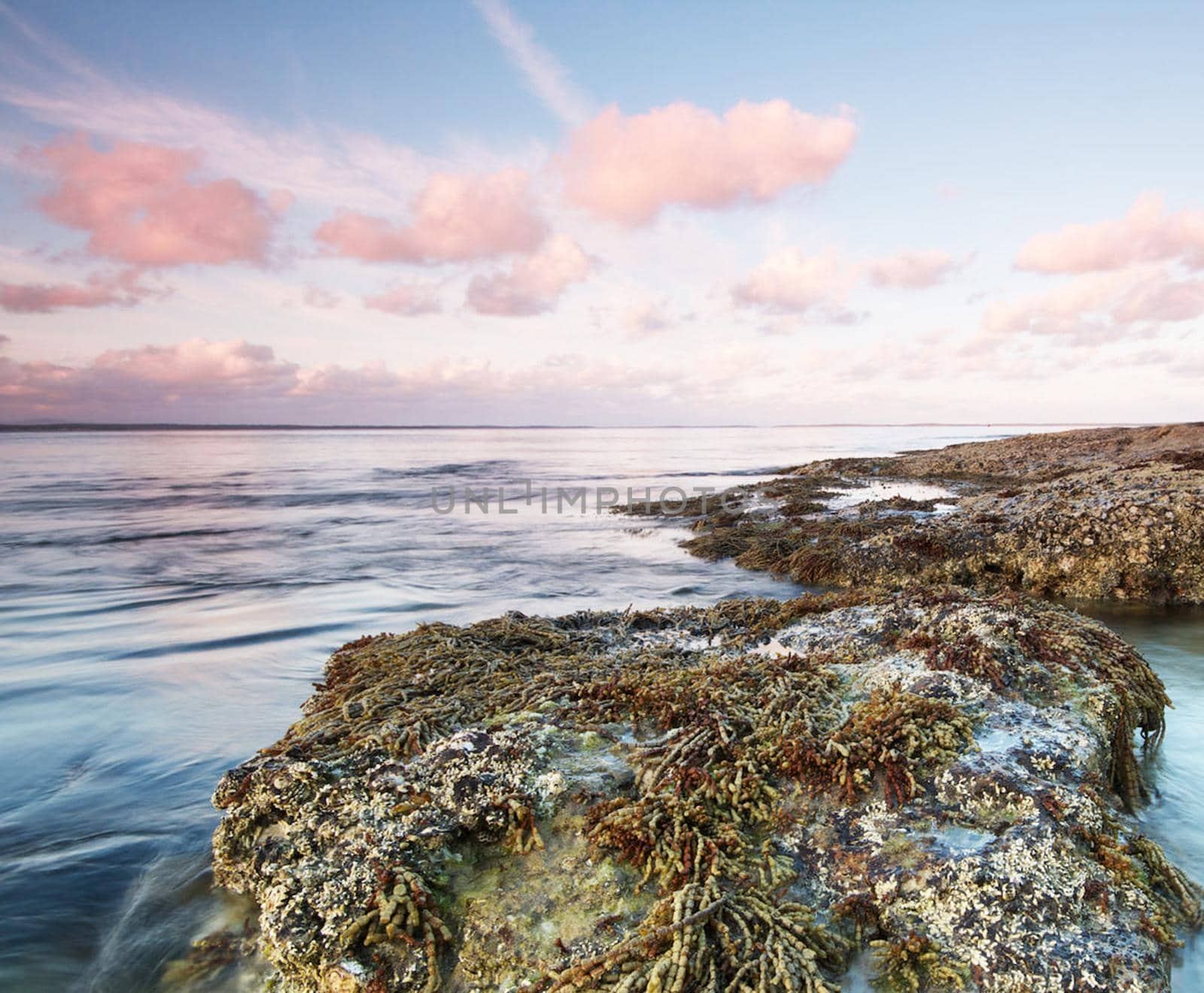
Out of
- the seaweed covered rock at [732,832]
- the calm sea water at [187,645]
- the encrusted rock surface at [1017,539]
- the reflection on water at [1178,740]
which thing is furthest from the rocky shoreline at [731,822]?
the encrusted rock surface at [1017,539]

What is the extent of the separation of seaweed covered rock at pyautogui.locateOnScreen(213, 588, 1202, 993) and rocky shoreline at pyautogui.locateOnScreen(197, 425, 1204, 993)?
1cm

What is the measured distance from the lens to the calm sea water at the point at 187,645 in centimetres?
360

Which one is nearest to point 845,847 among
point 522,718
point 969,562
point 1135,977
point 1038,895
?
point 1038,895

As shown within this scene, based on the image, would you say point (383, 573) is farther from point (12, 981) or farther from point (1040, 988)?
point (1040, 988)

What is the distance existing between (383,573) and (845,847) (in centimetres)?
1145

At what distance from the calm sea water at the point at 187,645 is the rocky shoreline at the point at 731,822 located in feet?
1.99

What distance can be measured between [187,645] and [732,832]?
7.80 meters

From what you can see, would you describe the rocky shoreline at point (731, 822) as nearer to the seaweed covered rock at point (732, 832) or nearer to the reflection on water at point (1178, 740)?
the seaweed covered rock at point (732, 832)

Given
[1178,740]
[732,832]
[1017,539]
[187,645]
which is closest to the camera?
[732,832]

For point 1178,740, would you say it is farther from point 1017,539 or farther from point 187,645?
point 187,645

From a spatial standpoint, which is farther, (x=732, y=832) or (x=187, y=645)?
(x=187, y=645)

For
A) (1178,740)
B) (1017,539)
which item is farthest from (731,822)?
(1017,539)

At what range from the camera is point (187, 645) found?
27.4ft

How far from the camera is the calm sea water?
3598 millimetres
